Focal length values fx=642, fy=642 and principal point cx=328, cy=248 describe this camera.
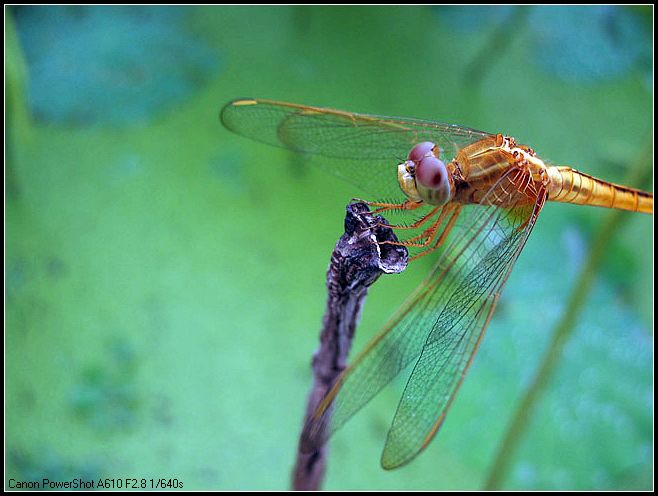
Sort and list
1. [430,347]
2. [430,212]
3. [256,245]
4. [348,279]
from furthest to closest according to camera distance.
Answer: [256,245] → [430,212] → [430,347] → [348,279]

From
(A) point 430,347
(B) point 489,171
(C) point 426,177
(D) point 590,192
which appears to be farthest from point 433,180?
(D) point 590,192

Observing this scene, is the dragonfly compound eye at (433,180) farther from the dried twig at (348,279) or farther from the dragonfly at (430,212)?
the dried twig at (348,279)

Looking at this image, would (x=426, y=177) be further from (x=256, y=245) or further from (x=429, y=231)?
(x=256, y=245)

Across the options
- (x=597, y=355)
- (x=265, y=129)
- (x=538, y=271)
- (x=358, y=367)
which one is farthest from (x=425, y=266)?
(x=358, y=367)

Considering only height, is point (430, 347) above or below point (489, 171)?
below

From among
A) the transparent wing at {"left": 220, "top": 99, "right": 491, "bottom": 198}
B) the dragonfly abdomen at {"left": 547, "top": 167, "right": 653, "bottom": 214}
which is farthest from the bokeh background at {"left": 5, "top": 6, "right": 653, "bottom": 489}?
the transparent wing at {"left": 220, "top": 99, "right": 491, "bottom": 198}

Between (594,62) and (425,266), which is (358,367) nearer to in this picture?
(425,266)

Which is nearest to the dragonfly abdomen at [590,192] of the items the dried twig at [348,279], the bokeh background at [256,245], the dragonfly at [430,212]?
the dragonfly at [430,212]
